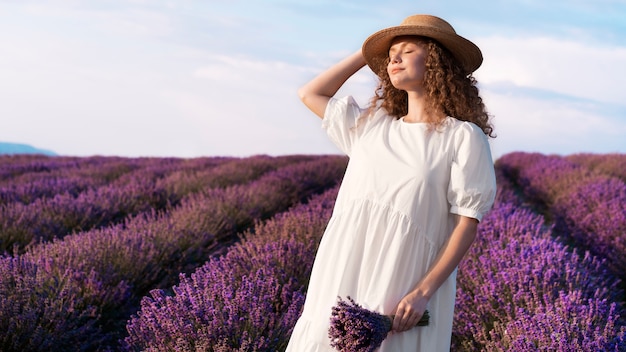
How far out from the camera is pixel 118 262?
4266 millimetres

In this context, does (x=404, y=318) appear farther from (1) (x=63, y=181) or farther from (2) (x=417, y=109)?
(1) (x=63, y=181)

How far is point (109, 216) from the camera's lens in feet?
21.0

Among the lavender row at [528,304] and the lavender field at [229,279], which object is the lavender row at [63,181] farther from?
the lavender row at [528,304]

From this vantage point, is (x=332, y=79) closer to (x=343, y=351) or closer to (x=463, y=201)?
(x=463, y=201)

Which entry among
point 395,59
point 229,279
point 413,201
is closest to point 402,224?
point 413,201

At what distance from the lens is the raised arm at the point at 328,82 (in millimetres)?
2201

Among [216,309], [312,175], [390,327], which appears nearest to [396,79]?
[390,327]

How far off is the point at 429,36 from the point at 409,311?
0.82m

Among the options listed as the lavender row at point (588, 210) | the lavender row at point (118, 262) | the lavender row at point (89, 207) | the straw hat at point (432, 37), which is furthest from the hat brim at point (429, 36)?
the lavender row at point (588, 210)

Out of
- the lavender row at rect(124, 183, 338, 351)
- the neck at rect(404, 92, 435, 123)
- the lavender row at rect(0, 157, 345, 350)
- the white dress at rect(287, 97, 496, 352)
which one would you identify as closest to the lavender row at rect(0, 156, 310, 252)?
the lavender row at rect(0, 157, 345, 350)

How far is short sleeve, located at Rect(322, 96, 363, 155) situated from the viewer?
2127 mm

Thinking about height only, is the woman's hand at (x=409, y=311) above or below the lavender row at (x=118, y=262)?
above

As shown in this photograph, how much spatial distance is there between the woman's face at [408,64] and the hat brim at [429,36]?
0.03 metres

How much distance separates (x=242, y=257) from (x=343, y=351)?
230 centimetres
